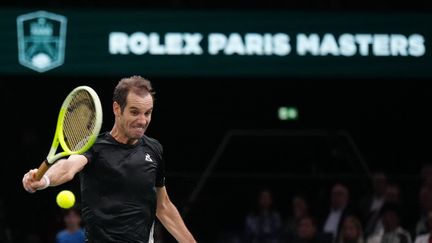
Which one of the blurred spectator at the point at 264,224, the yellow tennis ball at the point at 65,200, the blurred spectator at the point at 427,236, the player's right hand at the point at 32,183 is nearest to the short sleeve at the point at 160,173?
the yellow tennis ball at the point at 65,200

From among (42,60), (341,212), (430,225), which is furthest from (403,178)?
(42,60)

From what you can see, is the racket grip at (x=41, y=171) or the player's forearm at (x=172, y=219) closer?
the racket grip at (x=41, y=171)

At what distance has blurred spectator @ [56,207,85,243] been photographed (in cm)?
1248

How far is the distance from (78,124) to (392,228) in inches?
269

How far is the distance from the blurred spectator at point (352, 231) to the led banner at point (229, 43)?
78.7 inches

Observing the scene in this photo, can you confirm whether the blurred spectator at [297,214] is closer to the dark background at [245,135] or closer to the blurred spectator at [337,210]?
the blurred spectator at [337,210]

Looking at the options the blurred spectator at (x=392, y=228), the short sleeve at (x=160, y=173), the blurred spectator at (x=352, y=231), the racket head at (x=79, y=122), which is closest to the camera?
the racket head at (x=79, y=122)

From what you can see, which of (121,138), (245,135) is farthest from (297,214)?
(121,138)

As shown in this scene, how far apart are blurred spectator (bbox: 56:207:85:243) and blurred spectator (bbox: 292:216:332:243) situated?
8.87 ft

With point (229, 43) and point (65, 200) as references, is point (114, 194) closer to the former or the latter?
point (65, 200)

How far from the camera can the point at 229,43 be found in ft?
A: 43.4

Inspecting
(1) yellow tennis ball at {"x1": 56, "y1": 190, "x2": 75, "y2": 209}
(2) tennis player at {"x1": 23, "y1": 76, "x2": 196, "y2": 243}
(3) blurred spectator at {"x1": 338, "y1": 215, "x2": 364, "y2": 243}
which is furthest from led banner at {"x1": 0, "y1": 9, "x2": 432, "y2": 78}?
(1) yellow tennis ball at {"x1": 56, "y1": 190, "x2": 75, "y2": 209}

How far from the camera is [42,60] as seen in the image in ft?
42.2

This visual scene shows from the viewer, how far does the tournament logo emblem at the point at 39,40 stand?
42.2 feet
